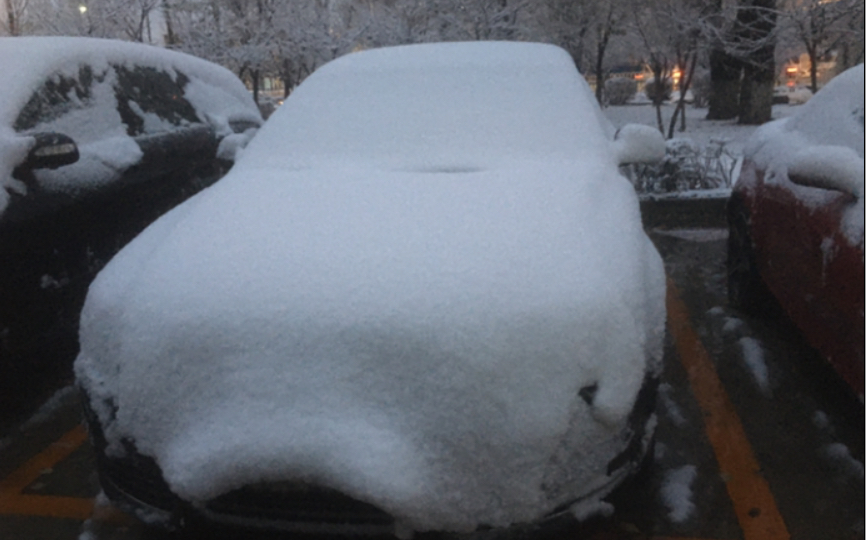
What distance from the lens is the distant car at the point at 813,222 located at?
8.24ft

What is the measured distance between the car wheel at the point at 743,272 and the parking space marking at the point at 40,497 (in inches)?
134

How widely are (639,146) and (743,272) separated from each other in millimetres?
1393

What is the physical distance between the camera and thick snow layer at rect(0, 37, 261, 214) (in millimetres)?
3182

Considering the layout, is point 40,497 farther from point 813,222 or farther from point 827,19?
point 827,19

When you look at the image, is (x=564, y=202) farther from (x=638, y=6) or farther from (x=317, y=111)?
(x=638, y=6)

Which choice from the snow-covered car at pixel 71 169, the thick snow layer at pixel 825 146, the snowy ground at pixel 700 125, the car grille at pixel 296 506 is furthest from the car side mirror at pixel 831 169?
the snowy ground at pixel 700 125

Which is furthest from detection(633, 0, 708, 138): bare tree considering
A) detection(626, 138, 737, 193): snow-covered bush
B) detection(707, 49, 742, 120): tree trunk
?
detection(626, 138, 737, 193): snow-covered bush

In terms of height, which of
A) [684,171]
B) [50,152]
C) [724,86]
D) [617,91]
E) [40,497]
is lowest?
[617,91]

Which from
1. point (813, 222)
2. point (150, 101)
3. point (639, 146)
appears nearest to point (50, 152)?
point (150, 101)

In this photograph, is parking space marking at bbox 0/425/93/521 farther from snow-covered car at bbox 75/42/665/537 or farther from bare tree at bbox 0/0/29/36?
Answer: bare tree at bbox 0/0/29/36

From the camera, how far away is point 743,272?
420 centimetres

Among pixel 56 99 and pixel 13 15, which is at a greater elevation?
pixel 13 15

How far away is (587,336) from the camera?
1.88 meters

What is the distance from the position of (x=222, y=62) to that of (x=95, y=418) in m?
16.2
